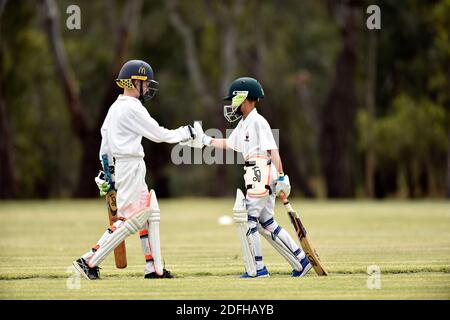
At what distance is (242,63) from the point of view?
5819 centimetres

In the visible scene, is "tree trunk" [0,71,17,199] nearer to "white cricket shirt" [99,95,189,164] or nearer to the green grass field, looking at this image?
the green grass field

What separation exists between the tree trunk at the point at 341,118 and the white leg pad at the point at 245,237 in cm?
3387

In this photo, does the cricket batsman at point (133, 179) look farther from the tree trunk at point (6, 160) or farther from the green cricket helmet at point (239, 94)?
the tree trunk at point (6, 160)

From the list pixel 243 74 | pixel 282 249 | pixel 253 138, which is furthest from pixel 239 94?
pixel 243 74

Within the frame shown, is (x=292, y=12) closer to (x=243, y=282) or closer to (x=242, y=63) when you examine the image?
(x=242, y=63)

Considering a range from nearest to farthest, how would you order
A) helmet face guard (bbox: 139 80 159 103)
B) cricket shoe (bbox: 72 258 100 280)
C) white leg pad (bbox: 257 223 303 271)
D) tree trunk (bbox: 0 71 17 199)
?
cricket shoe (bbox: 72 258 100 280) → white leg pad (bbox: 257 223 303 271) → helmet face guard (bbox: 139 80 159 103) → tree trunk (bbox: 0 71 17 199)

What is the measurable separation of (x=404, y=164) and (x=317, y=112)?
918 centimetres

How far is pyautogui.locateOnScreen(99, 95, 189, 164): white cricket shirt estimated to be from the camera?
42.2 ft

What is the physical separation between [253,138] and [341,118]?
1334 inches

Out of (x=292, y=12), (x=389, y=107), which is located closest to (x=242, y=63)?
(x=292, y=12)

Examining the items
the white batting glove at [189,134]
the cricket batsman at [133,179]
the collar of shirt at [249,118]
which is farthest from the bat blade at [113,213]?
the collar of shirt at [249,118]

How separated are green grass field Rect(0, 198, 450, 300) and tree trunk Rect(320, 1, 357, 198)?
19.4 meters

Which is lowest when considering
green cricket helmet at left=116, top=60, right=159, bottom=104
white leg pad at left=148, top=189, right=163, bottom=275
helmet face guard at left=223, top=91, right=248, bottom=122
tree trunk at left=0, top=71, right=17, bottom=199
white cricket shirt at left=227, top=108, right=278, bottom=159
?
tree trunk at left=0, top=71, right=17, bottom=199

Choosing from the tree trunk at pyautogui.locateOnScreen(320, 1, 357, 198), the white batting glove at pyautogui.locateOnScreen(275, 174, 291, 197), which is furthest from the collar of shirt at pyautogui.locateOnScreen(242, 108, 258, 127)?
the tree trunk at pyautogui.locateOnScreen(320, 1, 357, 198)
